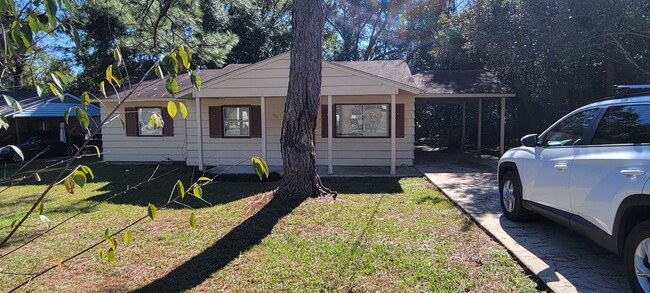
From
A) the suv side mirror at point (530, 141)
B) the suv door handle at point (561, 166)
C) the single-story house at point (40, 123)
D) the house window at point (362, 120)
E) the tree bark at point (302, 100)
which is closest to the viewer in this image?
the suv door handle at point (561, 166)

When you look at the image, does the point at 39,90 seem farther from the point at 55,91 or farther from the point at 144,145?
the point at 144,145

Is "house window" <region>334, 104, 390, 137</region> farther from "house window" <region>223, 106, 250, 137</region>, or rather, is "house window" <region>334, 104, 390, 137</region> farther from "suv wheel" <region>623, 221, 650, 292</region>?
"suv wheel" <region>623, 221, 650, 292</region>

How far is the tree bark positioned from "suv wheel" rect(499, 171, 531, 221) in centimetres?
315

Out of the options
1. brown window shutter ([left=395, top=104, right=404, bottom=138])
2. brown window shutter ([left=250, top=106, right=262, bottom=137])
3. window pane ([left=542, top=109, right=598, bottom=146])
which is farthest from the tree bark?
brown window shutter ([left=250, top=106, right=262, bottom=137])

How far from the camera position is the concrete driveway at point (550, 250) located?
355 centimetres

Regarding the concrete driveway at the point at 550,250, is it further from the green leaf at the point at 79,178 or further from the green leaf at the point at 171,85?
the green leaf at the point at 79,178

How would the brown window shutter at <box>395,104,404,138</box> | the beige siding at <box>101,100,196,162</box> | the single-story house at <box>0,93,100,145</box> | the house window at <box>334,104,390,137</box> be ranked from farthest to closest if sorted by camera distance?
the single-story house at <box>0,93,100,145</box>
the beige siding at <box>101,100,196,162</box>
the house window at <box>334,104,390,137</box>
the brown window shutter at <box>395,104,404,138</box>

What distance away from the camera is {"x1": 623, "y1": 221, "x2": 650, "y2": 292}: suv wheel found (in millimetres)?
2906

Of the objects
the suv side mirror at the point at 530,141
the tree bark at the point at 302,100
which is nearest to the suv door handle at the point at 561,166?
the suv side mirror at the point at 530,141

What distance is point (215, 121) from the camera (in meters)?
12.2

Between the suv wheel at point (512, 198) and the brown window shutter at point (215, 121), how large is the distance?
8893mm

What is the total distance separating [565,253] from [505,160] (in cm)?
167

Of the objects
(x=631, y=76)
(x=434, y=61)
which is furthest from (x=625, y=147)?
(x=434, y=61)

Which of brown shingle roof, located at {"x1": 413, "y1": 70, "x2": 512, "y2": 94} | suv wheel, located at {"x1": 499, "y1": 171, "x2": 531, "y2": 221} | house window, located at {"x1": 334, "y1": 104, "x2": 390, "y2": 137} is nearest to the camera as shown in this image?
suv wheel, located at {"x1": 499, "y1": 171, "x2": 531, "y2": 221}
